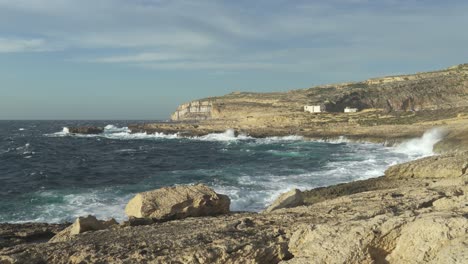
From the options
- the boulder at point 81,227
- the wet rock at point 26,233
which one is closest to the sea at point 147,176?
the wet rock at point 26,233

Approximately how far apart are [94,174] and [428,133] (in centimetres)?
3752

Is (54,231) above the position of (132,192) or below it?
above

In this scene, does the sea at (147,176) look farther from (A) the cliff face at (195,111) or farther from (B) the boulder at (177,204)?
(A) the cliff face at (195,111)

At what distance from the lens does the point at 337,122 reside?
79.6m

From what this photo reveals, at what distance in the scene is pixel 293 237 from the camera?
6289mm

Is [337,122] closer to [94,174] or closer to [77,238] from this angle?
[94,174]

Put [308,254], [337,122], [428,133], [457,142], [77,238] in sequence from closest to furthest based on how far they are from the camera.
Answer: [308,254]
[77,238]
[457,142]
[428,133]
[337,122]

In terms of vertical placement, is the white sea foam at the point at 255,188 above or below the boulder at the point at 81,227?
below

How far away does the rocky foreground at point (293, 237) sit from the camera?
529cm

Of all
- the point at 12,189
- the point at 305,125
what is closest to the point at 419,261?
the point at 12,189

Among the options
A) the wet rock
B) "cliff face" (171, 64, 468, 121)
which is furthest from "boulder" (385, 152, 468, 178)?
"cliff face" (171, 64, 468, 121)

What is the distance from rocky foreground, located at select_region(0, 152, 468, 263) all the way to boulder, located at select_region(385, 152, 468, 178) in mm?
8366

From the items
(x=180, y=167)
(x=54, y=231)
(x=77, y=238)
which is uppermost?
(x=77, y=238)

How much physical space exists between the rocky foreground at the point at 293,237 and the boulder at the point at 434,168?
27.4 ft
